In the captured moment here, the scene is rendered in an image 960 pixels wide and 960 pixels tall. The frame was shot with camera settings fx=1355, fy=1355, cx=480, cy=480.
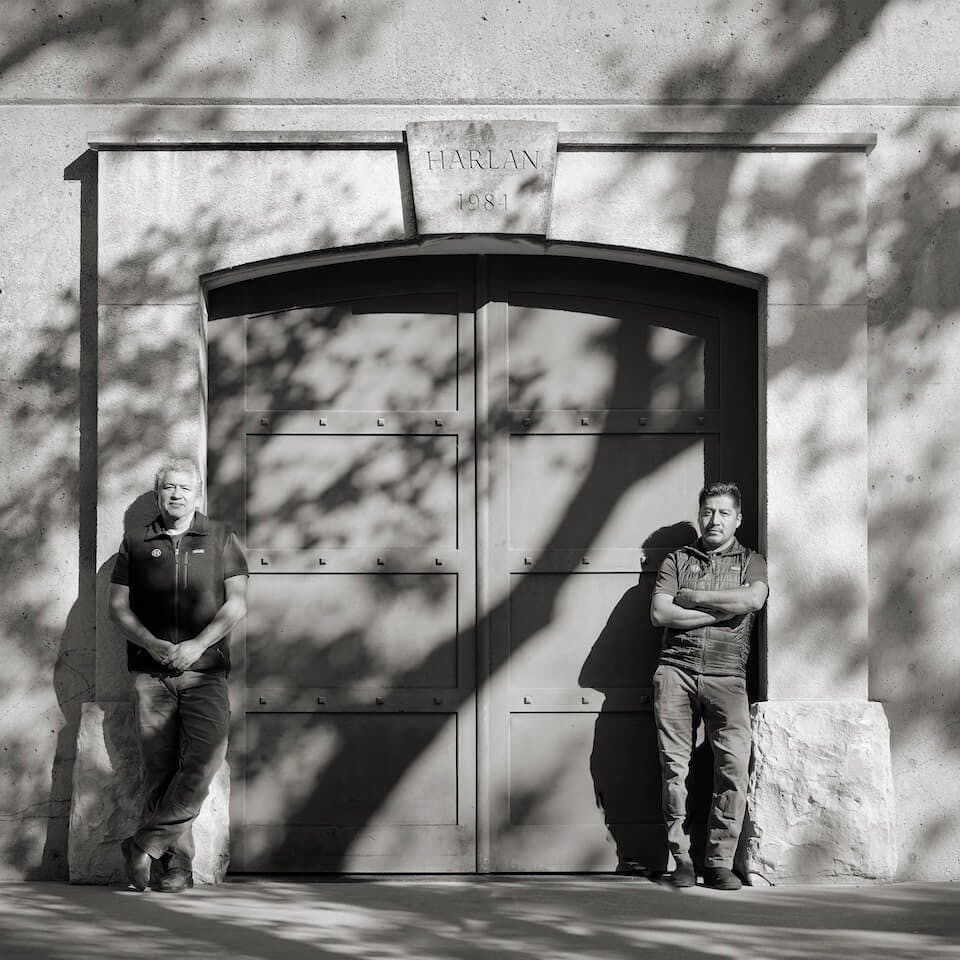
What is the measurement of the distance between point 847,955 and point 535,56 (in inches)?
163

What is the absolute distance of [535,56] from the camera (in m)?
6.39

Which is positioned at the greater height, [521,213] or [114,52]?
[114,52]

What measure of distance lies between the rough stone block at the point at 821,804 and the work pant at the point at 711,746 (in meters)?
0.11

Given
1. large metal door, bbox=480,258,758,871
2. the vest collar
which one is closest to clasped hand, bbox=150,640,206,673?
large metal door, bbox=480,258,758,871

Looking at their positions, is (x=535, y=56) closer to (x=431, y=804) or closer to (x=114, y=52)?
(x=114, y=52)

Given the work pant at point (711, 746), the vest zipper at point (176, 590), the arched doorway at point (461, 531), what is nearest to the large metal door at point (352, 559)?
the arched doorway at point (461, 531)

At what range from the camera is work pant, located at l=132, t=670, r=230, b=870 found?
584cm

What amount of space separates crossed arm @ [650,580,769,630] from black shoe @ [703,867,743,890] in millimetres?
1065

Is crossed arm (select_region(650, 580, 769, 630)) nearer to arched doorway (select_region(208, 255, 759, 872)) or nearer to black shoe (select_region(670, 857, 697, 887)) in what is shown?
arched doorway (select_region(208, 255, 759, 872))

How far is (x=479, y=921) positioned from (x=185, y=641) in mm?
1731

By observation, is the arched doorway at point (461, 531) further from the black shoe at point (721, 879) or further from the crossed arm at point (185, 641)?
the crossed arm at point (185, 641)

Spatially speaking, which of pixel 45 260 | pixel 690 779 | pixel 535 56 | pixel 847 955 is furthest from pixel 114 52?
pixel 847 955

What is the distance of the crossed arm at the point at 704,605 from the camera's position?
6016mm

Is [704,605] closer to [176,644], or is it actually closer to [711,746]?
[711,746]
